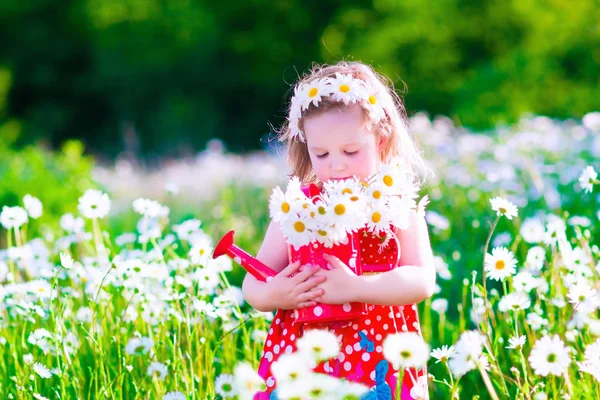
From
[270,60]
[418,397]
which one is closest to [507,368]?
[418,397]

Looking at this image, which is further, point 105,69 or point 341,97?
point 105,69

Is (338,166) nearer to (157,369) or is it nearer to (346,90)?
(346,90)

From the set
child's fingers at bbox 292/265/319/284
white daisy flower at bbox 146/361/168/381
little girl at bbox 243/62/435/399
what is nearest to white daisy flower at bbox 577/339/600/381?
little girl at bbox 243/62/435/399

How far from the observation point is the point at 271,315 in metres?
2.94

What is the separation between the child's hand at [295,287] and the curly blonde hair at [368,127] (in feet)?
1.49

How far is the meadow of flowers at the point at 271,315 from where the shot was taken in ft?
6.33

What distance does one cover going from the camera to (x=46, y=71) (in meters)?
24.7

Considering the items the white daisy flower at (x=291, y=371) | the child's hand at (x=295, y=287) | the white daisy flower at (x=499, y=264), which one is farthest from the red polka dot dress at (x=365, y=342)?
the white daisy flower at (x=291, y=371)

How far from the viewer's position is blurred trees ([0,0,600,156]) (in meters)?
16.4

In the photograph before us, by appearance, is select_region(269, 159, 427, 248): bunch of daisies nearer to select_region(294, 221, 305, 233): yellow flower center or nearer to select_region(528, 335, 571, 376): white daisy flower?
select_region(294, 221, 305, 233): yellow flower center

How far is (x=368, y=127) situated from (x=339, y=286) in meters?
0.48

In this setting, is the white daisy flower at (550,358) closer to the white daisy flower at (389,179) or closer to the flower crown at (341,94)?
the white daisy flower at (389,179)

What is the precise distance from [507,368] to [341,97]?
1281mm

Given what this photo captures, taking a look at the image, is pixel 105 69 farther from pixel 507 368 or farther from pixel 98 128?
pixel 507 368
